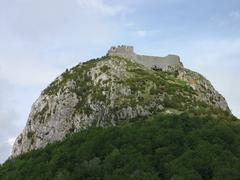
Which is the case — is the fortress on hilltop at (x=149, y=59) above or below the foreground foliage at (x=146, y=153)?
above

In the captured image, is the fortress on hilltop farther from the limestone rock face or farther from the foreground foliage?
the foreground foliage

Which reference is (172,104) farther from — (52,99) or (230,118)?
(52,99)

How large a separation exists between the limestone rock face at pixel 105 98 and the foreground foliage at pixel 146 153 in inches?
224

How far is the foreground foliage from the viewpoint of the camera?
102375mm

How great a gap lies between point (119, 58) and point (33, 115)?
89.8 ft

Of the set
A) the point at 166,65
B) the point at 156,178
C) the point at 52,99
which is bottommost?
the point at 156,178

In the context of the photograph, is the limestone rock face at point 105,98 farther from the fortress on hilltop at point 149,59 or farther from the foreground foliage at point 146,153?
the foreground foliage at point 146,153

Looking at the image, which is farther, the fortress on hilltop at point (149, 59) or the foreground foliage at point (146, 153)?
the fortress on hilltop at point (149, 59)

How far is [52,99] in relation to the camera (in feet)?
455

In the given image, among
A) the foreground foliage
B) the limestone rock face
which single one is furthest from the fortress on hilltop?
the foreground foliage

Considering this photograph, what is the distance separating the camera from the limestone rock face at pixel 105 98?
129 m

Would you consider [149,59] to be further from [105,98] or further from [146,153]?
[146,153]

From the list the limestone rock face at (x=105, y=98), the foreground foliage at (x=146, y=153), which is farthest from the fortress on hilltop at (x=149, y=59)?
the foreground foliage at (x=146, y=153)

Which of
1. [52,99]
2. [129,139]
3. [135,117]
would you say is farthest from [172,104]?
[52,99]
